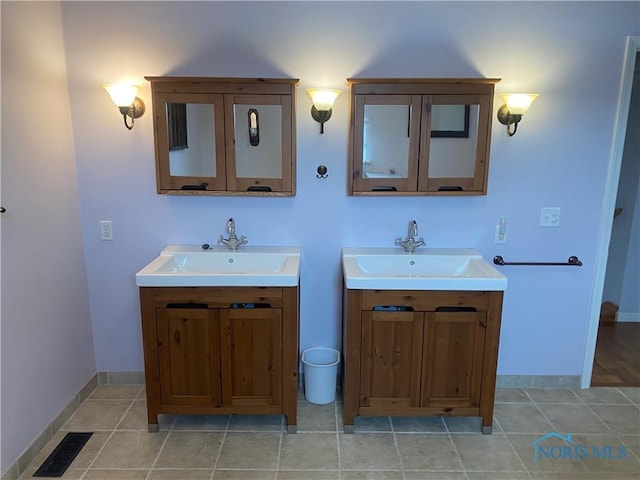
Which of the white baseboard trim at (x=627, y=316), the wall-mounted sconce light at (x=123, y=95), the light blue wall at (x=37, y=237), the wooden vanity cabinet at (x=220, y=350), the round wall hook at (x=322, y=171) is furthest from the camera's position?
the white baseboard trim at (x=627, y=316)

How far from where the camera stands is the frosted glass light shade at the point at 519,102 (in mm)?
2258

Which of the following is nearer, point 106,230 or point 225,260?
point 225,260

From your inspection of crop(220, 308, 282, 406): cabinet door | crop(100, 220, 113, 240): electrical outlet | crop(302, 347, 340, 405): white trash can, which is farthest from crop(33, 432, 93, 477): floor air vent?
crop(302, 347, 340, 405): white trash can

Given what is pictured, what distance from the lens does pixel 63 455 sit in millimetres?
2076

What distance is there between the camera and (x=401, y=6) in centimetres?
229

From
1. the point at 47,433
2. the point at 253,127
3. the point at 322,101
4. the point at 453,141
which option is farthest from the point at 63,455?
the point at 453,141

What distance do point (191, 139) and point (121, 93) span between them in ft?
1.33

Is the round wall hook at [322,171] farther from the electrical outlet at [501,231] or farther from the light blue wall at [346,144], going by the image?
the electrical outlet at [501,231]

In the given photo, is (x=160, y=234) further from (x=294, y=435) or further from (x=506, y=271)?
(x=506, y=271)

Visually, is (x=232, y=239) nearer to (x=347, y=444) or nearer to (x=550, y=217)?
(x=347, y=444)

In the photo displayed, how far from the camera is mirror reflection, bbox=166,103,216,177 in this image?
2320 millimetres

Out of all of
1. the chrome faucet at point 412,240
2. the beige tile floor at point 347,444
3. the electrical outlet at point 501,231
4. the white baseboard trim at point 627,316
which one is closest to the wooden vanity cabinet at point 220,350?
the beige tile floor at point 347,444

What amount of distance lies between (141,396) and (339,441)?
125cm

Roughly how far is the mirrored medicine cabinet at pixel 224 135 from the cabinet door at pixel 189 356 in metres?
0.71
